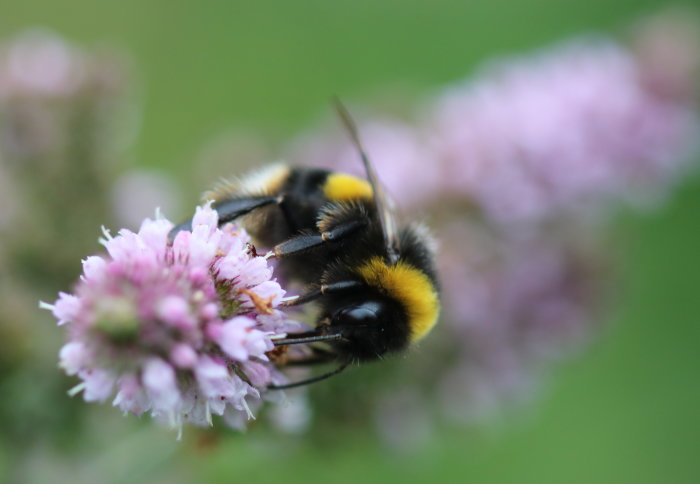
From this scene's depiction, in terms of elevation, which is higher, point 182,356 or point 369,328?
point 369,328

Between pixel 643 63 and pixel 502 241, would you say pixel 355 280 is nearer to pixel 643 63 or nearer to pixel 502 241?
pixel 502 241

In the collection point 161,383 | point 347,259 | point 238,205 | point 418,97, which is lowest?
point 161,383

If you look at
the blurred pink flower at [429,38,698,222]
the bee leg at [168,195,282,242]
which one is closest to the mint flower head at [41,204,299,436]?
the bee leg at [168,195,282,242]

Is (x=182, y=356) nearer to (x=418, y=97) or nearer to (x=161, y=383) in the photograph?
(x=161, y=383)

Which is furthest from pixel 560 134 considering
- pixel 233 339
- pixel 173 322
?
pixel 173 322

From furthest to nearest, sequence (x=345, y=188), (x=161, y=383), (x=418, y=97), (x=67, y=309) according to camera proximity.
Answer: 1. (x=418, y=97)
2. (x=345, y=188)
3. (x=67, y=309)
4. (x=161, y=383)

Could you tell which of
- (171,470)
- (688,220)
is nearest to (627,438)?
(688,220)
